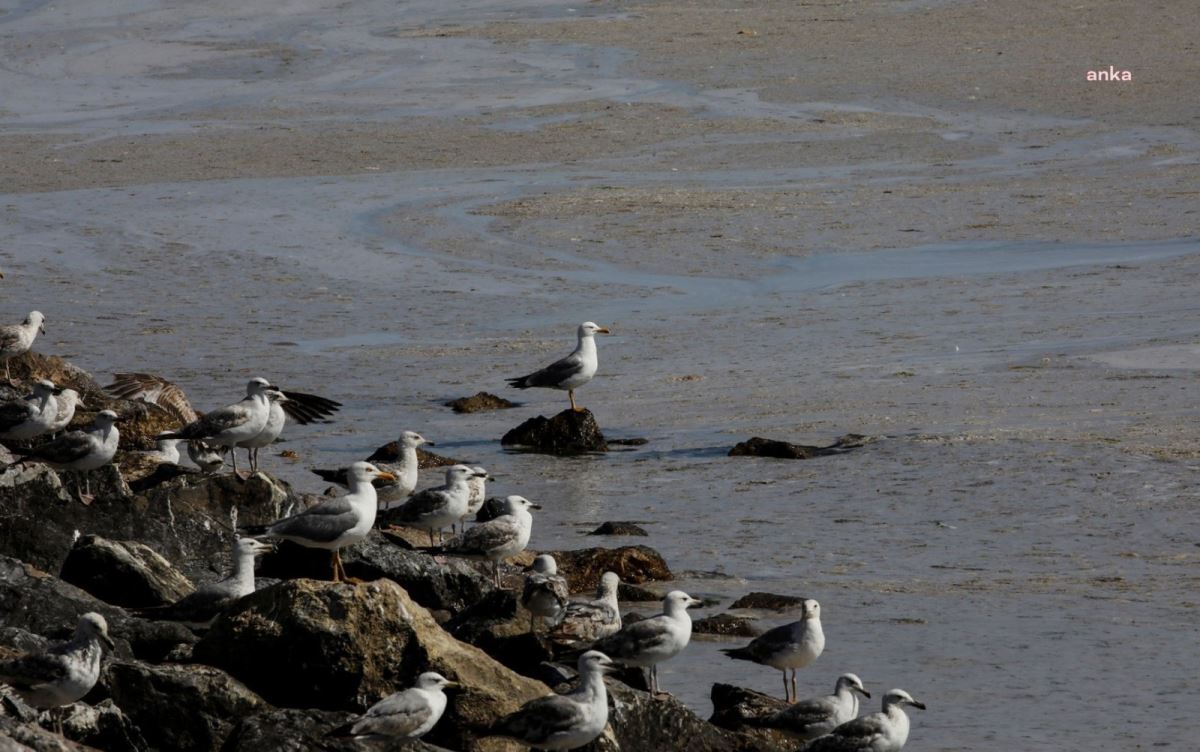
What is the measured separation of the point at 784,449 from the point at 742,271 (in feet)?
25.8

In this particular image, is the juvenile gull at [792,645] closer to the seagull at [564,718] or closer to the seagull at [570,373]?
the seagull at [564,718]

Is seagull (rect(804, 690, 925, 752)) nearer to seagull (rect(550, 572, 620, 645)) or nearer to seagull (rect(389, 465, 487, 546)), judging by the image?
seagull (rect(550, 572, 620, 645))

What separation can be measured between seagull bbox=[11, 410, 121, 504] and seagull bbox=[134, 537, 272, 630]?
1912 millimetres

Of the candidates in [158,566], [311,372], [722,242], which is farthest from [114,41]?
[158,566]

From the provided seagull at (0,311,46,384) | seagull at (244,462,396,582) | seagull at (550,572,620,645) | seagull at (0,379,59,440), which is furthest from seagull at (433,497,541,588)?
seagull at (0,311,46,384)

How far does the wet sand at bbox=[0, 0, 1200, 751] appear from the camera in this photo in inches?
509

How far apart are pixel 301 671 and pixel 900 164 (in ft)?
70.3

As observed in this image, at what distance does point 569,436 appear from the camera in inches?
677

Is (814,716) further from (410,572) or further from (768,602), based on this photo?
(410,572)

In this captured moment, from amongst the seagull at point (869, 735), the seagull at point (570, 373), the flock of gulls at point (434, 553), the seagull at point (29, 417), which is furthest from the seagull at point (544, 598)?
the seagull at point (570, 373)

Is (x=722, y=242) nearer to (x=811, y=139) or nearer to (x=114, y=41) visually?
(x=811, y=139)

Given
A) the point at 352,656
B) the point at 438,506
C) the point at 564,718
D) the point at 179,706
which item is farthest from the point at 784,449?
the point at 179,706

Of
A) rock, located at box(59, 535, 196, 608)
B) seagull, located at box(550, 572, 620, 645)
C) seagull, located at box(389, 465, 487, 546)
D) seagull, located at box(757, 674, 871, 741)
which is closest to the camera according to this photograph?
seagull, located at box(757, 674, 871, 741)

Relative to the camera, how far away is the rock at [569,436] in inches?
676
